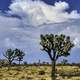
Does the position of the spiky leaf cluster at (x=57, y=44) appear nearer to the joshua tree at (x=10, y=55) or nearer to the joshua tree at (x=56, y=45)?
the joshua tree at (x=56, y=45)

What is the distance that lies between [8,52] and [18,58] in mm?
10172

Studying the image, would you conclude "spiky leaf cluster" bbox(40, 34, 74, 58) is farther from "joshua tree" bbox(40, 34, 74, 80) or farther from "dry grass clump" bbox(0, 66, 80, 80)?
"dry grass clump" bbox(0, 66, 80, 80)

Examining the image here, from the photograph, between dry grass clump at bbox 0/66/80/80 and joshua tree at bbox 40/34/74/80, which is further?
dry grass clump at bbox 0/66/80/80

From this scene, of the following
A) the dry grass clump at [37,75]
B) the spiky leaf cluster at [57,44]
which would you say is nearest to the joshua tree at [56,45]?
the spiky leaf cluster at [57,44]

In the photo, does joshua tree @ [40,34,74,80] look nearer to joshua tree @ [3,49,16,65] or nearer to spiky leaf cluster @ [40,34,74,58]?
spiky leaf cluster @ [40,34,74,58]

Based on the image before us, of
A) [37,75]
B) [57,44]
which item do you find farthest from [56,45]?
[37,75]

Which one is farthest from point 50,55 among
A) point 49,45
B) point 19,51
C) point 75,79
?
point 19,51

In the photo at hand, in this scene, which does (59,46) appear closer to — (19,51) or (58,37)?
(58,37)

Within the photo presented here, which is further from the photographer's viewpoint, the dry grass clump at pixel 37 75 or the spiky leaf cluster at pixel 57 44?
the dry grass clump at pixel 37 75

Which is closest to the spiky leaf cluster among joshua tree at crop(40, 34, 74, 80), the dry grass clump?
joshua tree at crop(40, 34, 74, 80)

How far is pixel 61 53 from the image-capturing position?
47656 millimetres

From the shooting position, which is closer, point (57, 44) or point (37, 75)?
point (57, 44)

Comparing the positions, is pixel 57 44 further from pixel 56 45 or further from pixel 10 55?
pixel 10 55

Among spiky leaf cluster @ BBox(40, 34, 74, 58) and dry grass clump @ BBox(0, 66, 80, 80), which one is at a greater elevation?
spiky leaf cluster @ BBox(40, 34, 74, 58)
